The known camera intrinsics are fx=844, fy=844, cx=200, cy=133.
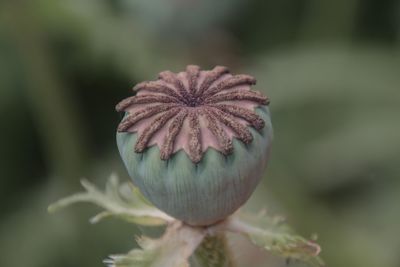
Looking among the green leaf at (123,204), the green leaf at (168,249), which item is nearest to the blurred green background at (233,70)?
the green leaf at (123,204)

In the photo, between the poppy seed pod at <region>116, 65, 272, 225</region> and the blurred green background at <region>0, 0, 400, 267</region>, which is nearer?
the poppy seed pod at <region>116, 65, 272, 225</region>

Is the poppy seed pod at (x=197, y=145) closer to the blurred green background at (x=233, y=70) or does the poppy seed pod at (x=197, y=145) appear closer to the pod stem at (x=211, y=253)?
the pod stem at (x=211, y=253)

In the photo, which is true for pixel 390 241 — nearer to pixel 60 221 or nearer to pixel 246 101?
pixel 60 221

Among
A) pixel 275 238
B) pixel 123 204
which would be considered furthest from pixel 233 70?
pixel 275 238

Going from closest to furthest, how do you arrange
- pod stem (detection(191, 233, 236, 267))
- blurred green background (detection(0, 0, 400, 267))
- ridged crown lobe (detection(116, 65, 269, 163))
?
ridged crown lobe (detection(116, 65, 269, 163)) < pod stem (detection(191, 233, 236, 267)) < blurred green background (detection(0, 0, 400, 267))

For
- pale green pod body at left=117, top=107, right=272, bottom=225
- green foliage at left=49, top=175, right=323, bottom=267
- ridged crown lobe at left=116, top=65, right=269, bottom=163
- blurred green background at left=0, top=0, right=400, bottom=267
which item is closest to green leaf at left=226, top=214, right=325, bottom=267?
green foliage at left=49, top=175, right=323, bottom=267

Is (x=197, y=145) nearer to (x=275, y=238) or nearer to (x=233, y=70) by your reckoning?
(x=275, y=238)

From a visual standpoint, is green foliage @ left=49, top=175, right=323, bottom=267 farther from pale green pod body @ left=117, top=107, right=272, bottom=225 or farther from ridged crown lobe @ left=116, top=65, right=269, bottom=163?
ridged crown lobe @ left=116, top=65, right=269, bottom=163
